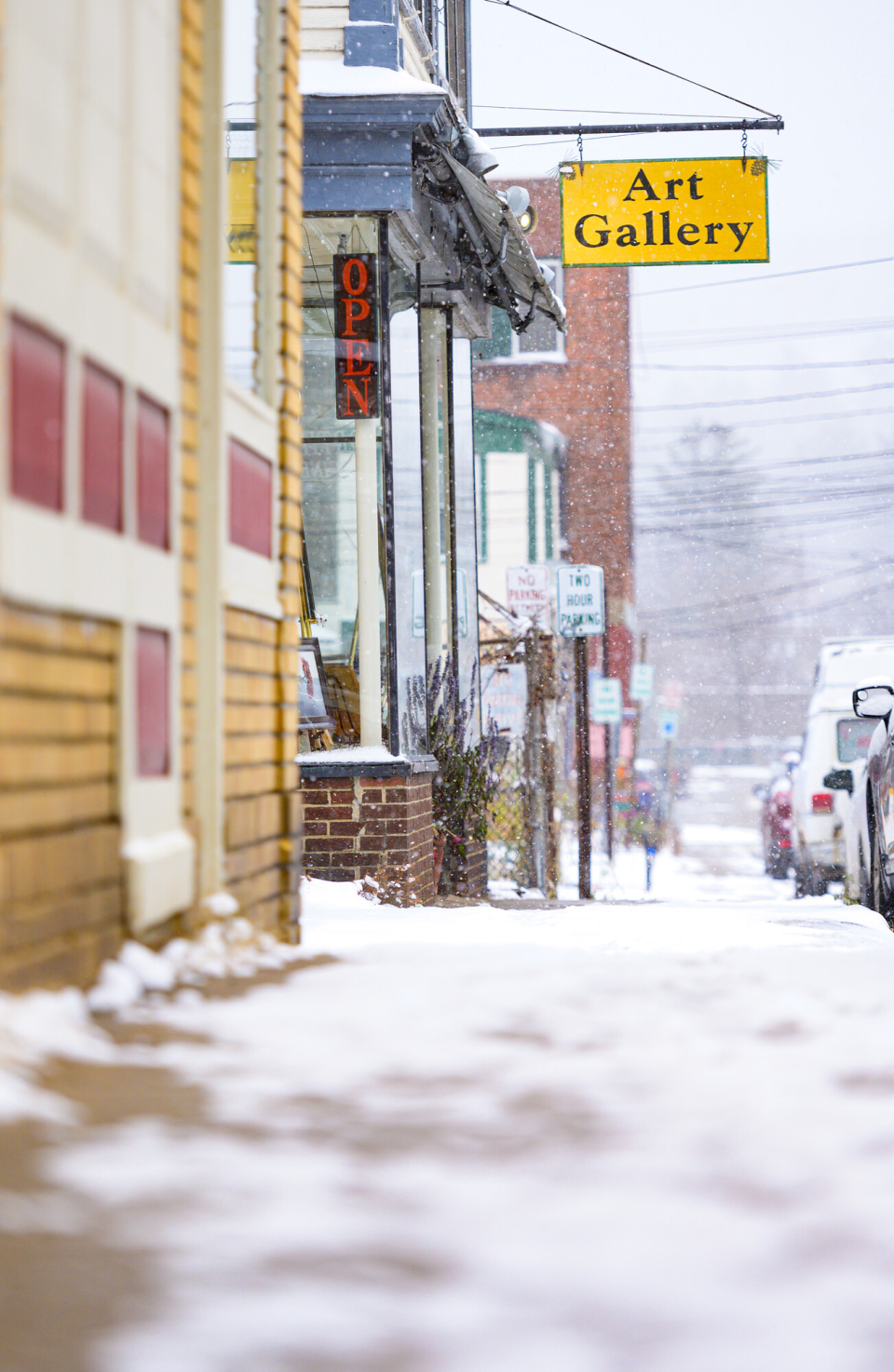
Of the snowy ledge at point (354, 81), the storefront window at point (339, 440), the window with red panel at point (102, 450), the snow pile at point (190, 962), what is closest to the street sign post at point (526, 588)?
the storefront window at point (339, 440)

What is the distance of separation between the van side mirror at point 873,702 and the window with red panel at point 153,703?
6.33m

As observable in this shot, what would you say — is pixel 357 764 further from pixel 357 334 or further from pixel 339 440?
pixel 357 334

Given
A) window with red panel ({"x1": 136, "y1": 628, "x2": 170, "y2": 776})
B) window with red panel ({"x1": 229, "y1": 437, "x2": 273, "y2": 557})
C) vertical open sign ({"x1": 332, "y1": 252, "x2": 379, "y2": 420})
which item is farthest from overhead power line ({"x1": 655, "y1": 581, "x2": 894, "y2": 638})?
window with red panel ({"x1": 136, "y1": 628, "x2": 170, "y2": 776})

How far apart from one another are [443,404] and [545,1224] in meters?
10.5

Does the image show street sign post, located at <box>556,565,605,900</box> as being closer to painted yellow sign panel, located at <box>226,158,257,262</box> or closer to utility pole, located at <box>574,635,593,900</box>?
utility pole, located at <box>574,635,593,900</box>

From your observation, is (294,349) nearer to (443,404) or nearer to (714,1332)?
(714,1332)

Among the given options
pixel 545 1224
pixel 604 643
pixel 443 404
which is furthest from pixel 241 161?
pixel 604 643

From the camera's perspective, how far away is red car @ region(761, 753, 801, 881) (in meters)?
21.1

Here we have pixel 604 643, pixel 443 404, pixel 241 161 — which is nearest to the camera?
pixel 241 161

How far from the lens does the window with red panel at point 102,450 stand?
→ 3.54m

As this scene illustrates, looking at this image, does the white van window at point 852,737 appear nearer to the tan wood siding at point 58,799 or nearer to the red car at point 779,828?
the red car at point 779,828

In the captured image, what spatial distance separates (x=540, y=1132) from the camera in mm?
2904

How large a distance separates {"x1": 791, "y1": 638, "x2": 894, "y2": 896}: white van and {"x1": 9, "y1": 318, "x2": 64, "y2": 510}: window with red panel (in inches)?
473

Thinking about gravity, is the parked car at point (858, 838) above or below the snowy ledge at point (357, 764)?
below
